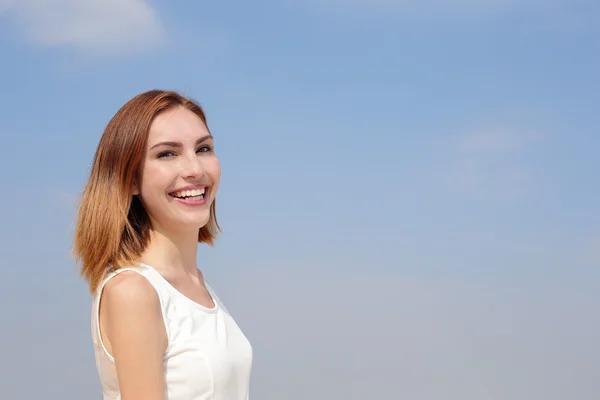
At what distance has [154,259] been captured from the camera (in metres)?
3.43

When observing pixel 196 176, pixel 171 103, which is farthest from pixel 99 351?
pixel 171 103

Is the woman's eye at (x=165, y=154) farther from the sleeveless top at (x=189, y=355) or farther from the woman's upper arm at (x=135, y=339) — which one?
the woman's upper arm at (x=135, y=339)

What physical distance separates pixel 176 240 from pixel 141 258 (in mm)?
198

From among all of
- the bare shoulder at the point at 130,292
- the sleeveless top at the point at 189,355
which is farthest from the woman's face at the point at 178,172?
the bare shoulder at the point at 130,292

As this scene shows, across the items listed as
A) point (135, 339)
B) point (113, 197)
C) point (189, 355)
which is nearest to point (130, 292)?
point (135, 339)

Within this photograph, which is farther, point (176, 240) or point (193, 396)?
point (176, 240)

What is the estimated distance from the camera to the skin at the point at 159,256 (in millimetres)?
2934

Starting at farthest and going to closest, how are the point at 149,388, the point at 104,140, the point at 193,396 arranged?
the point at 104,140, the point at 193,396, the point at 149,388

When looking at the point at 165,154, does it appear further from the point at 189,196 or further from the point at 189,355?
the point at 189,355

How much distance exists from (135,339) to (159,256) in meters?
0.59

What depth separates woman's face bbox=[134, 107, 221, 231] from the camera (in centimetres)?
330

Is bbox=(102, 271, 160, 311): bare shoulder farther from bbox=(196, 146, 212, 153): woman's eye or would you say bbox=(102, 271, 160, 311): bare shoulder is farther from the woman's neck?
bbox=(196, 146, 212, 153): woman's eye

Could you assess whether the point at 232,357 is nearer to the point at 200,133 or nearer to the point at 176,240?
the point at 176,240

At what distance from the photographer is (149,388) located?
9.64 feet
